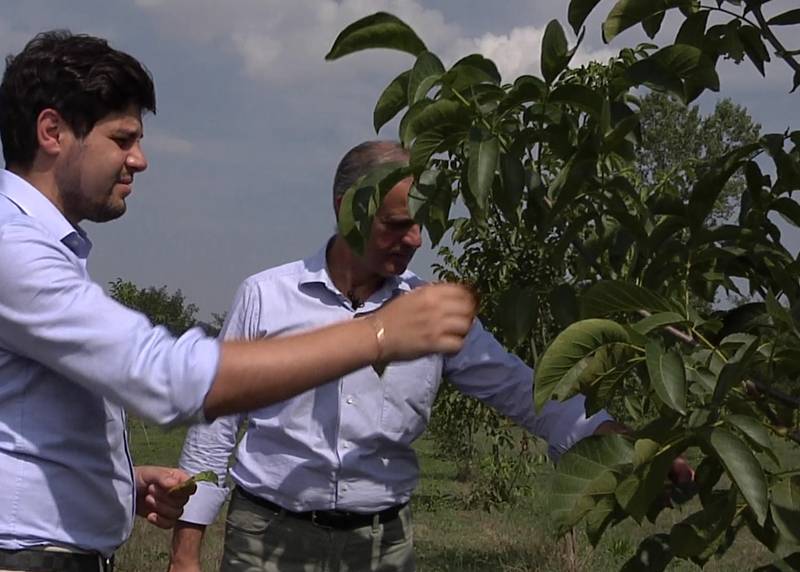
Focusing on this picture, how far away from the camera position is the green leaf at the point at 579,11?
2057 millimetres

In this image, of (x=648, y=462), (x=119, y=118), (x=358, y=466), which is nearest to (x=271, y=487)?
(x=358, y=466)

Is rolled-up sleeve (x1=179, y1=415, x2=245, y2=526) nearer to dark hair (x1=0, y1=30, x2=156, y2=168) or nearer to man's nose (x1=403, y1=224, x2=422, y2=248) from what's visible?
man's nose (x1=403, y1=224, x2=422, y2=248)

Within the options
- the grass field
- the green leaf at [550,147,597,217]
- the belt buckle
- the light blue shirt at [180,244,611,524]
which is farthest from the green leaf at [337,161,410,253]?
the grass field

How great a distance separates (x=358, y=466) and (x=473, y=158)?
53.4 inches

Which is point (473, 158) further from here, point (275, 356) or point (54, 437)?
point (54, 437)

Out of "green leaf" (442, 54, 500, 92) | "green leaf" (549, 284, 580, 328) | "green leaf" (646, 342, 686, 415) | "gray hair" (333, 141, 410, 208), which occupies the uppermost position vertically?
"gray hair" (333, 141, 410, 208)

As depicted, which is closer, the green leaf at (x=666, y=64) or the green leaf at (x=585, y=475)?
the green leaf at (x=585, y=475)

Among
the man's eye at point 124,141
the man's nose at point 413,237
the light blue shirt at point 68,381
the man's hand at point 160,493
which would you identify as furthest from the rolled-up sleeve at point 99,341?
the man's nose at point 413,237

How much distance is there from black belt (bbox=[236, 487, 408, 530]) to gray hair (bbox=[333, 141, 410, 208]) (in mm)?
780

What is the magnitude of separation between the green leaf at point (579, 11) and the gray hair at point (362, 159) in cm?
90

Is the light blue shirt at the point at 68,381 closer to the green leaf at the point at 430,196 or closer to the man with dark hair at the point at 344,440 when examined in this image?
the green leaf at the point at 430,196

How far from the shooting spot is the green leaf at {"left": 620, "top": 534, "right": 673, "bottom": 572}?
1987 mm

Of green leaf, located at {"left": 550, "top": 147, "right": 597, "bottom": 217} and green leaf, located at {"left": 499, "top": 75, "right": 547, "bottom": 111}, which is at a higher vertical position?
green leaf, located at {"left": 499, "top": 75, "right": 547, "bottom": 111}

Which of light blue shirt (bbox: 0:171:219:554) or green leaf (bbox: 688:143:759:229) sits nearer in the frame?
light blue shirt (bbox: 0:171:219:554)
